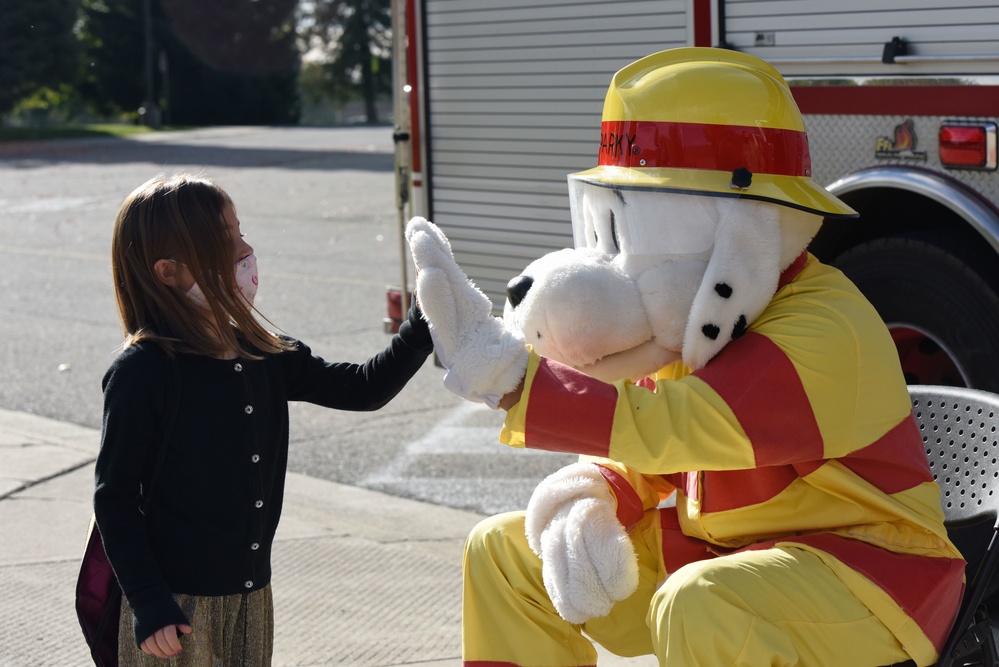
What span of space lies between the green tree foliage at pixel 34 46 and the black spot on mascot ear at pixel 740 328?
105ft

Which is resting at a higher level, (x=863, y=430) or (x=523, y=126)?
(x=523, y=126)

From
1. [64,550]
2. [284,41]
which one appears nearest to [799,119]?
[64,550]

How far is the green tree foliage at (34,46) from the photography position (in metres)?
31.6

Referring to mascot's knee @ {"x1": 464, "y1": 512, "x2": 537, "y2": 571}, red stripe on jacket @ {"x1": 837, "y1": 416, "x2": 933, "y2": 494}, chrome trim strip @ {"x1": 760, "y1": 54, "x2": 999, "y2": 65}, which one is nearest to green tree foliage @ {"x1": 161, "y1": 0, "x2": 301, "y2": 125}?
chrome trim strip @ {"x1": 760, "y1": 54, "x2": 999, "y2": 65}

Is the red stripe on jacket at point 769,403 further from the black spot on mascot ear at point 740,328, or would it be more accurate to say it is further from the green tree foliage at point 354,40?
the green tree foliage at point 354,40

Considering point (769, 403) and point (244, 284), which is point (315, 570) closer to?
point (244, 284)

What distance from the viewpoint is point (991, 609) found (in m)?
2.97

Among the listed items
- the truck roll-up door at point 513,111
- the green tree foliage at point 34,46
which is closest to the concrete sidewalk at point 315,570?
the truck roll-up door at point 513,111

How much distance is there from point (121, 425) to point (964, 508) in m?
1.74

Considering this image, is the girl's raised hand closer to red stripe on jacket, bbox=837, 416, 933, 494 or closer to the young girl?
the young girl

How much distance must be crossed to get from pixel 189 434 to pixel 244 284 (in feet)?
1.12

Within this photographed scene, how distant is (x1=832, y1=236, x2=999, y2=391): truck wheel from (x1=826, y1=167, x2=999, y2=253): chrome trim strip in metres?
0.20

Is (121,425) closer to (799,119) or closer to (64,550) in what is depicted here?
(799,119)

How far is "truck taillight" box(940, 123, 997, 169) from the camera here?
3570mm
